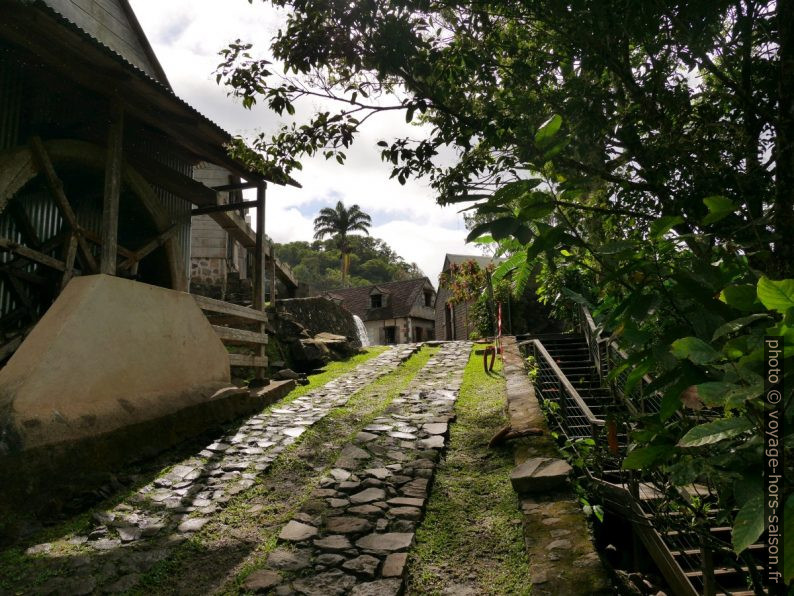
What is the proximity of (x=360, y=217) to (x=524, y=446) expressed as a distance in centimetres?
4940

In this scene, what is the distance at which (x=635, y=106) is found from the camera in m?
3.76

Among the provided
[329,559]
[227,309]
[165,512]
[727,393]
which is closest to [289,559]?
[329,559]

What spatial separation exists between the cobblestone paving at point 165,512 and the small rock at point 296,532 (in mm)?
722

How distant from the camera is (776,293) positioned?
114 cm

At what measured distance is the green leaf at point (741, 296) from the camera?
126 centimetres

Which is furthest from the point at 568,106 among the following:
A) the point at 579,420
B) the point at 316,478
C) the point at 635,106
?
the point at 579,420

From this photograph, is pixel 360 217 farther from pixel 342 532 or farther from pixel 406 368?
pixel 342 532

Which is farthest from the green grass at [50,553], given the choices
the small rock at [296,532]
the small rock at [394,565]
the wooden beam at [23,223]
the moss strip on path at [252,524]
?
the wooden beam at [23,223]

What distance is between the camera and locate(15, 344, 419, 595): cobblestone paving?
3.33 metres

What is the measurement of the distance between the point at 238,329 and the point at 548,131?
25.2 feet

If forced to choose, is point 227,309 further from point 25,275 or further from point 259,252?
point 25,275

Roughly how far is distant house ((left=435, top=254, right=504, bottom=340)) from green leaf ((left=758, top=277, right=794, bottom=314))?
2693 cm

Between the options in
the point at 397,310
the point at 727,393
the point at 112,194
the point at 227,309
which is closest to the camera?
the point at 727,393

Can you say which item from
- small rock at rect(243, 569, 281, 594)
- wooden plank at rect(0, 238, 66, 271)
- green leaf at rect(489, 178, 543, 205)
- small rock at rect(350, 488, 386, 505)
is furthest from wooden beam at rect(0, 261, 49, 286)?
green leaf at rect(489, 178, 543, 205)
